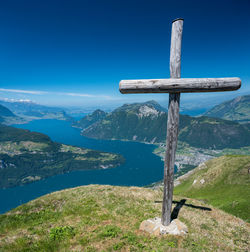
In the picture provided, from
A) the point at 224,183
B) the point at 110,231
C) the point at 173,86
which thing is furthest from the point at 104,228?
the point at 224,183

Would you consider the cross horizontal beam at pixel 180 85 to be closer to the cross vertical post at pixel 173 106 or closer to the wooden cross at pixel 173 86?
the wooden cross at pixel 173 86

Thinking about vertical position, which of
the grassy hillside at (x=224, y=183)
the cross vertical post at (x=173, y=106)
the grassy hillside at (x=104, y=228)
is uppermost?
the cross vertical post at (x=173, y=106)

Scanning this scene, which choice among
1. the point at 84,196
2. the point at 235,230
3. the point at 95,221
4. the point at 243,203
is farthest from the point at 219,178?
the point at 95,221

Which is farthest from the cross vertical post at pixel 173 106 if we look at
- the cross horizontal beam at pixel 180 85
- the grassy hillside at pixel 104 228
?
the grassy hillside at pixel 104 228

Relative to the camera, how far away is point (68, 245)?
908cm

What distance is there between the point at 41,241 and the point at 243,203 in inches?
1094

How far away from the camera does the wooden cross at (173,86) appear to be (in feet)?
28.8

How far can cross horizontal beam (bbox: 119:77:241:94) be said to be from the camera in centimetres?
865

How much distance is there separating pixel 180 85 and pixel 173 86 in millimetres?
407

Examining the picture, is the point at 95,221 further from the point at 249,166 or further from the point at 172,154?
the point at 249,166

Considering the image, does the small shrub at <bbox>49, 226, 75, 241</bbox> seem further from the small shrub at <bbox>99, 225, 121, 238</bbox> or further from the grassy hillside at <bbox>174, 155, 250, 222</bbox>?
the grassy hillside at <bbox>174, 155, 250, 222</bbox>

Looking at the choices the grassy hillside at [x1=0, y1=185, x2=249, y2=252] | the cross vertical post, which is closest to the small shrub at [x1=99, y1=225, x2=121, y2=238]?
the grassy hillside at [x1=0, y1=185, x2=249, y2=252]

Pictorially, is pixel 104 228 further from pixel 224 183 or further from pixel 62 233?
pixel 224 183

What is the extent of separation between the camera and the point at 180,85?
9234 mm
